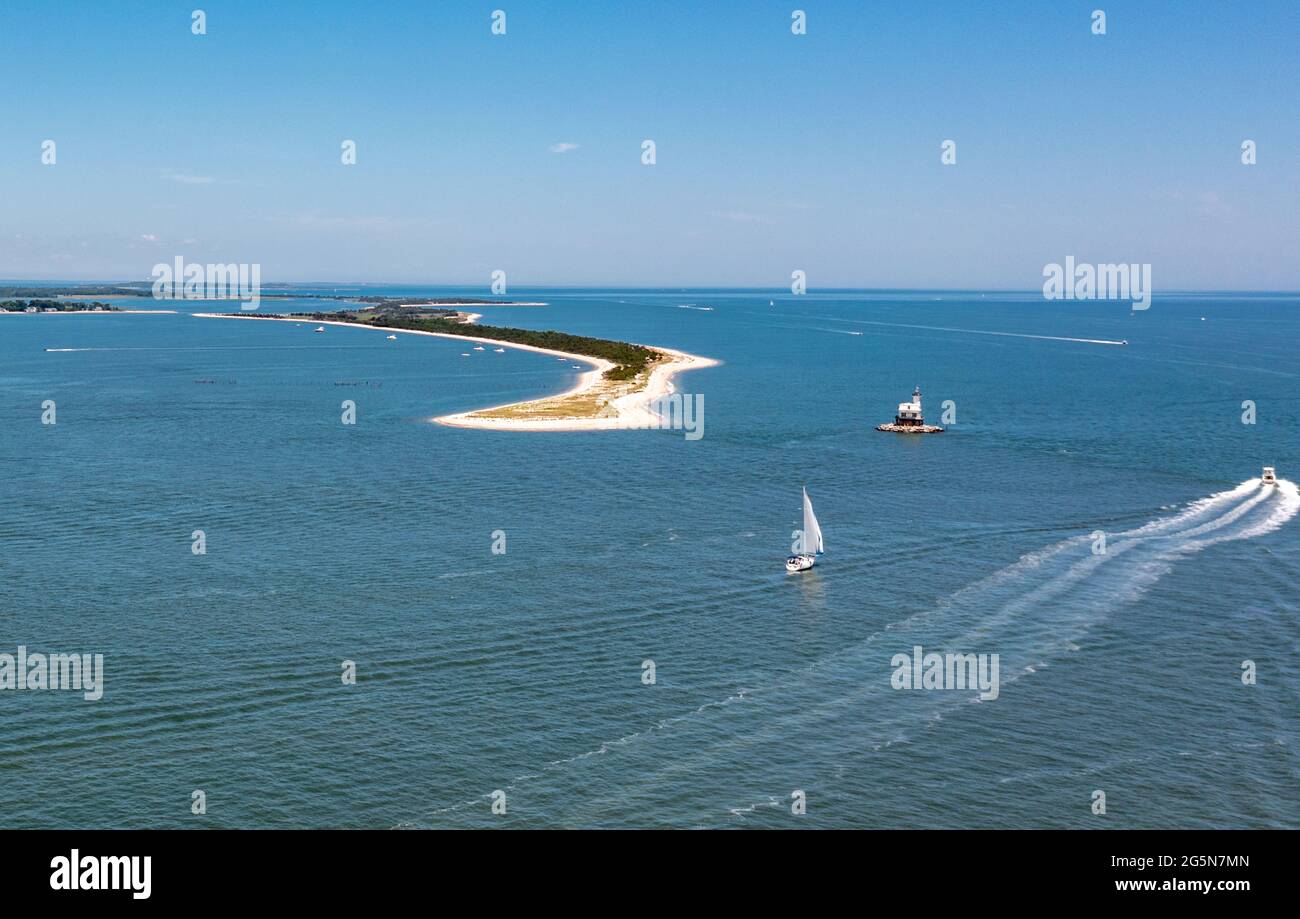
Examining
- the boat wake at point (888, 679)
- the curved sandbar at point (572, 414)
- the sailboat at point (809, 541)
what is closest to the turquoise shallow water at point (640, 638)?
the boat wake at point (888, 679)

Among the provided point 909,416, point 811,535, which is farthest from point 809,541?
point 909,416

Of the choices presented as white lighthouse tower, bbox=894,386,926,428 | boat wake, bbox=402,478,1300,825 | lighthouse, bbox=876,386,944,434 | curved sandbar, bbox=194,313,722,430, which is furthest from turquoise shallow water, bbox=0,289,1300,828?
curved sandbar, bbox=194,313,722,430

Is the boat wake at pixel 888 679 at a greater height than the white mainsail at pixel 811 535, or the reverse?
the white mainsail at pixel 811 535

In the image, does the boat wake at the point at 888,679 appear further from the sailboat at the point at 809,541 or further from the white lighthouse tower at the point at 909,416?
the white lighthouse tower at the point at 909,416

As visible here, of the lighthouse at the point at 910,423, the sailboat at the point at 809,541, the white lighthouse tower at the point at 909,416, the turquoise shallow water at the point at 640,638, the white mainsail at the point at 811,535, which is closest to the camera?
the turquoise shallow water at the point at 640,638

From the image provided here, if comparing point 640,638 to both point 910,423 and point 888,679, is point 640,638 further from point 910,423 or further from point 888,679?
point 910,423

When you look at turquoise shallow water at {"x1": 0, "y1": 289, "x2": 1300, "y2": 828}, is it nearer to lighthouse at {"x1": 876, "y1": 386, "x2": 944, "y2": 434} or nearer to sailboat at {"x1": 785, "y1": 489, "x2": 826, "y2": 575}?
sailboat at {"x1": 785, "y1": 489, "x2": 826, "y2": 575}

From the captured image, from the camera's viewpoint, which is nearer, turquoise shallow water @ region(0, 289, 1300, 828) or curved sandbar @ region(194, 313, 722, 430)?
turquoise shallow water @ region(0, 289, 1300, 828)
